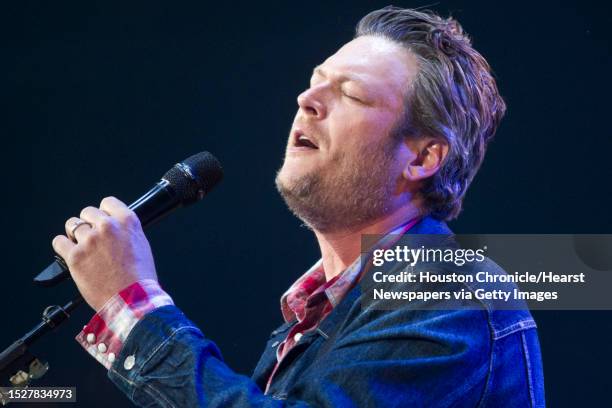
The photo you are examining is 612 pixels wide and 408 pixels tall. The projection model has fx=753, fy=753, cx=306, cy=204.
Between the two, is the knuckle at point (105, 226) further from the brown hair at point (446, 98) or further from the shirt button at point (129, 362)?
the brown hair at point (446, 98)

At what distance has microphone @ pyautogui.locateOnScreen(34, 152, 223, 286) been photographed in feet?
4.27

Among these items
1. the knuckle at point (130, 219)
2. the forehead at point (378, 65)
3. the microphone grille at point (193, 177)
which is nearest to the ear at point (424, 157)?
the forehead at point (378, 65)

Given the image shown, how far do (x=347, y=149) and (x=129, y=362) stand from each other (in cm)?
61

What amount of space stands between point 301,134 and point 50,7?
4.97ft

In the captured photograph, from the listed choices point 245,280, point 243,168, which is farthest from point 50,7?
point 245,280

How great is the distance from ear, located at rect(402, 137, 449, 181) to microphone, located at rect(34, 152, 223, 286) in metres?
0.39

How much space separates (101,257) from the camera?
45.4 inches

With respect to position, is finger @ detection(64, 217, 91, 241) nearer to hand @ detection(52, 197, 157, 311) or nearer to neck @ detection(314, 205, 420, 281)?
hand @ detection(52, 197, 157, 311)

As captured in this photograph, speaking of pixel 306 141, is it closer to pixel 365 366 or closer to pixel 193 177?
pixel 193 177

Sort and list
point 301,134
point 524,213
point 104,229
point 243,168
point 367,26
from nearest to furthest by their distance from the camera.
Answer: point 104,229, point 301,134, point 367,26, point 524,213, point 243,168

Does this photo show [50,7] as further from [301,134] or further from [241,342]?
[301,134]

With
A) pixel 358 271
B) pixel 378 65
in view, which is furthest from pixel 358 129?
pixel 358 271

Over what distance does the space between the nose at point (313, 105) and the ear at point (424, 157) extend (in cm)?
19

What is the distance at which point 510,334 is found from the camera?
4.03ft
